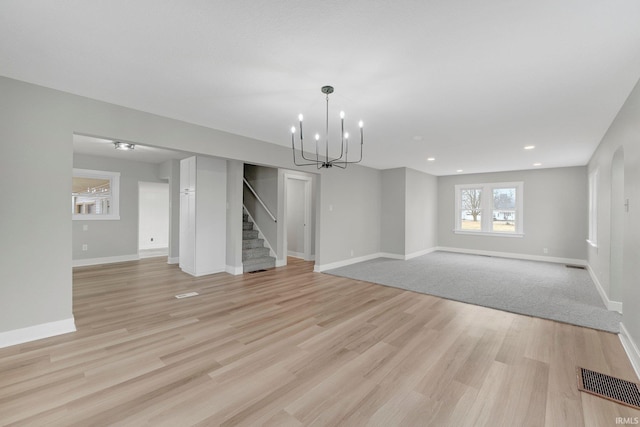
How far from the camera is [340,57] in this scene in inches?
85.8

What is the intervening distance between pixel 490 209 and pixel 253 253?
6.99 metres

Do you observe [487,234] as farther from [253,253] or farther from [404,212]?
[253,253]

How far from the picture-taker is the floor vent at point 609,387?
1.91m

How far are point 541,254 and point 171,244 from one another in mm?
9586

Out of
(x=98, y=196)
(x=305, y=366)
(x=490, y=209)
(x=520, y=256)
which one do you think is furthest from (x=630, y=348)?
(x=98, y=196)

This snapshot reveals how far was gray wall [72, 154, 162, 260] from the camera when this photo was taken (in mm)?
6211

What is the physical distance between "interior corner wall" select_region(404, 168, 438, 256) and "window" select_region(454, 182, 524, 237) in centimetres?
70

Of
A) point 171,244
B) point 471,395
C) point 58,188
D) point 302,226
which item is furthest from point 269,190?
point 471,395

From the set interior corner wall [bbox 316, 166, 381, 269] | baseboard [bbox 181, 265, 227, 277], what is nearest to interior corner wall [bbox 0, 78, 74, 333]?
baseboard [bbox 181, 265, 227, 277]

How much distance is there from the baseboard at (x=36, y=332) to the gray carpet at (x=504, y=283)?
4.10 m

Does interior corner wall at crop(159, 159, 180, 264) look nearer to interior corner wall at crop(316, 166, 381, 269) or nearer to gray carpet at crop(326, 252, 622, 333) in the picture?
interior corner wall at crop(316, 166, 381, 269)

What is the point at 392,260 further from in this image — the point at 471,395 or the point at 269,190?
the point at 471,395

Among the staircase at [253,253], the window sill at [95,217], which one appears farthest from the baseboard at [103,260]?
the staircase at [253,253]

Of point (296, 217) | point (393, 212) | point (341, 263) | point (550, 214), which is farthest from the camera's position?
point (296, 217)
